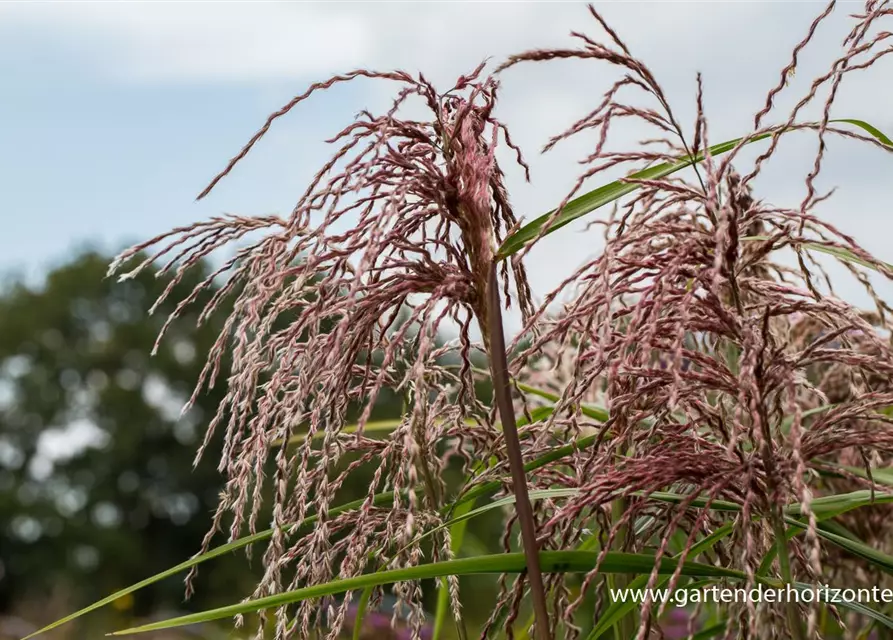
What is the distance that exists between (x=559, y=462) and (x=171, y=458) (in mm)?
23848

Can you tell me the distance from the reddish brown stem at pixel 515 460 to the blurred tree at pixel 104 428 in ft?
71.4

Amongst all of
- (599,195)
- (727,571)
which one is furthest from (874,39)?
(727,571)

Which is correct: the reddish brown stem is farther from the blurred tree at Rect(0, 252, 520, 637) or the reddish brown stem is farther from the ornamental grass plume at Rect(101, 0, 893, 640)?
the blurred tree at Rect(0, 252, 520, 637)

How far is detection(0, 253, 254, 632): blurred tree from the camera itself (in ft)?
74.4

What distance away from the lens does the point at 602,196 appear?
137 cm

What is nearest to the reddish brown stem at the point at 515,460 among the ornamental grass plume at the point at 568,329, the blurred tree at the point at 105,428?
the ornamental grass plume at the point at 568,329

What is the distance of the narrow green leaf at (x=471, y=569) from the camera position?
121 centimetres

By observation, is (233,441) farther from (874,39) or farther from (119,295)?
(119,295)

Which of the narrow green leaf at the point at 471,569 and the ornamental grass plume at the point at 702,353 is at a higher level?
the ornamental grass plume at the point at 702,353

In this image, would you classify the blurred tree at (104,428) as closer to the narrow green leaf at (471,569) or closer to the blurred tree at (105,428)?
the blurred tree at (105,428)

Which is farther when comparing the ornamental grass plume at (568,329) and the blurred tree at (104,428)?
the blurred tree at (104,428)

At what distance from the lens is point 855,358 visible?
1.30 metres

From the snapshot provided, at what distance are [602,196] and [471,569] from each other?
1.72 feet

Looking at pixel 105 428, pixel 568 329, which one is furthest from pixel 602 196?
pixel 105 428
